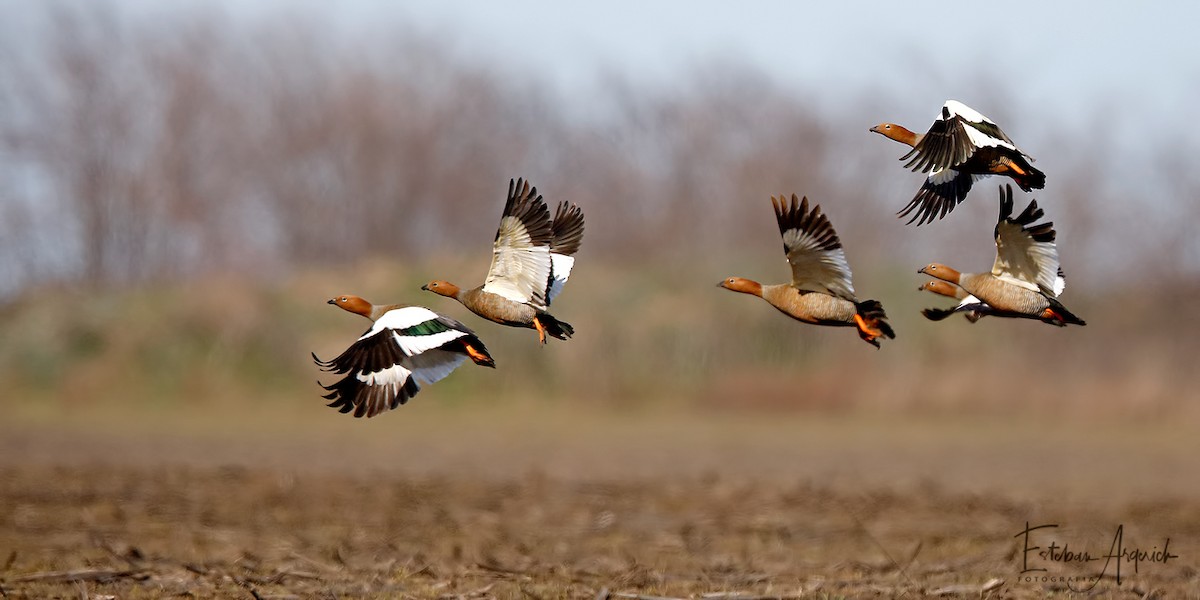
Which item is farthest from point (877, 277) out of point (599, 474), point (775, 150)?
Answer: point (599, 474)

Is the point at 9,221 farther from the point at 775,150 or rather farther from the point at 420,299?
the point at 775,150

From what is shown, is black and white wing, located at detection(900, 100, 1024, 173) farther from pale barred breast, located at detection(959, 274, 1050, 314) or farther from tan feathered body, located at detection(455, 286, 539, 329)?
tan feathered body, located at detection(455, 286, 539, 329)

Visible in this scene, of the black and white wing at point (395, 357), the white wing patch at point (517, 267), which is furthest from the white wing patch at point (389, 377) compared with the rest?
the white wing patch at point (517, 267)

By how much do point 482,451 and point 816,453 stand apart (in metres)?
5.71

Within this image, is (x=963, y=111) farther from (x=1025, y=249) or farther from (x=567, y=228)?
(x=567, y=228)

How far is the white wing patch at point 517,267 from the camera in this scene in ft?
21.2

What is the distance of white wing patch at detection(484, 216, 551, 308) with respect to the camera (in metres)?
6.45

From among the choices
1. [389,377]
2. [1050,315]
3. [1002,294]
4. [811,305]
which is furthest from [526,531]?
[1050,315]

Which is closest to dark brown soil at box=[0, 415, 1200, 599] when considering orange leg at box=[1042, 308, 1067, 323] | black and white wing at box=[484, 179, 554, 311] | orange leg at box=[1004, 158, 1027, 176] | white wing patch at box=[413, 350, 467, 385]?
white wing patch at box=[413, 350, 467, 385]

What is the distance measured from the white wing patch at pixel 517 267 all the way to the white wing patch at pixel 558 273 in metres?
0.04

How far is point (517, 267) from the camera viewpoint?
21.5 ft

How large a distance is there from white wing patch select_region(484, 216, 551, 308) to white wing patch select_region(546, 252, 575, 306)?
4 cm

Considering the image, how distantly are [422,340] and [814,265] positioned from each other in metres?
1.70
